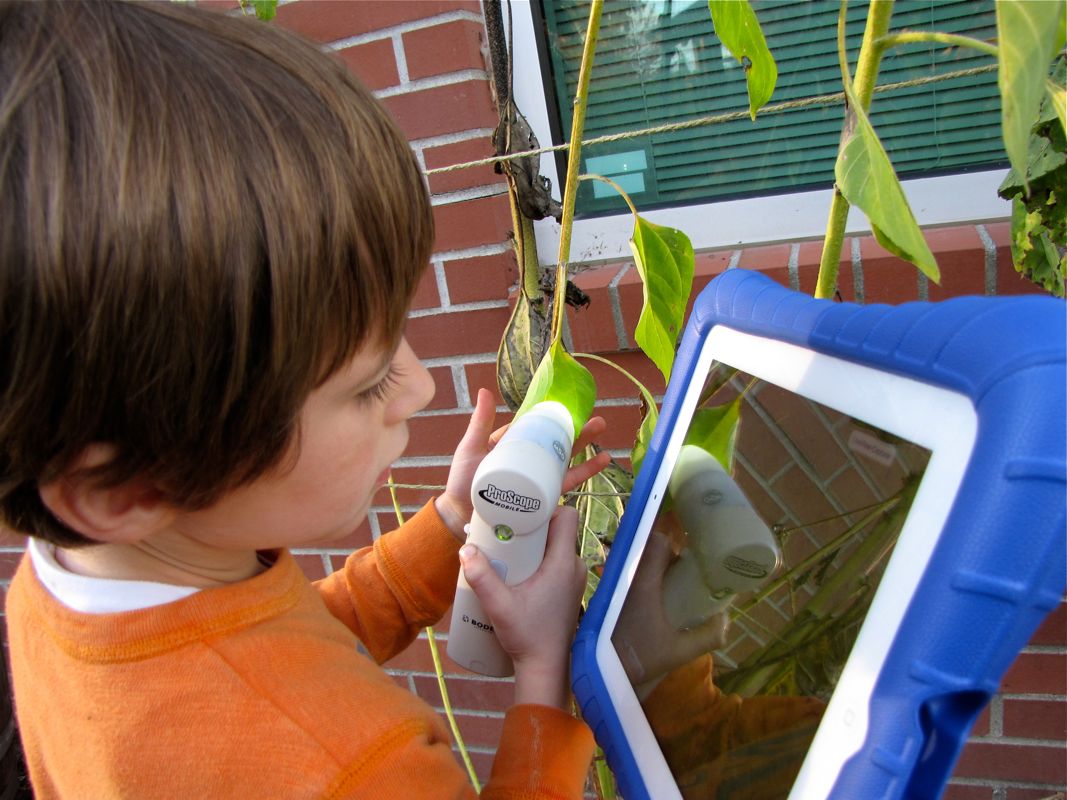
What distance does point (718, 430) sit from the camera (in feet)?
1.80

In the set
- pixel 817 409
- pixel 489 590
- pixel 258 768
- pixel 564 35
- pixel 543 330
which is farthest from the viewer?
pixel 564 35

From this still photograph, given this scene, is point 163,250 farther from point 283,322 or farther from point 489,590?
point 489,590

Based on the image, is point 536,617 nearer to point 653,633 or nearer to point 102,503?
point 653,633

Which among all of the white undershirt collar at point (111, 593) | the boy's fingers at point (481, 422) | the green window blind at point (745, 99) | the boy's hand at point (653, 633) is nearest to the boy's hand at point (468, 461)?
the boy's fingers at point (481, 422)

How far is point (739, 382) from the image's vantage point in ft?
1.72

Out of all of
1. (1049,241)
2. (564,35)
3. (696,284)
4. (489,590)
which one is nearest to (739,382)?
(489,590)

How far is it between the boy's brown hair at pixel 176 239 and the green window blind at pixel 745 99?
0.74 meters

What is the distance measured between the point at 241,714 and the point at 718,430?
379 millimetres

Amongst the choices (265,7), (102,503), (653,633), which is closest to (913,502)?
(653,633)

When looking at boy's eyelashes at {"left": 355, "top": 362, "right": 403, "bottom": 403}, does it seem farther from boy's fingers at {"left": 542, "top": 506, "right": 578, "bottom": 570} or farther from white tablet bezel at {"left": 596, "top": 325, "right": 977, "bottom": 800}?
white tablet bezel at {"left": 596, "top": 325, "right": 977, "bottom": 800}

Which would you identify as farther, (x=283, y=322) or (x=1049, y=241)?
(x=1049, y=241)

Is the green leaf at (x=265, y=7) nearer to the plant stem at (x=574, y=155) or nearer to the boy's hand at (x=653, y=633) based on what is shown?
the plant stem at (x=574, y=155)

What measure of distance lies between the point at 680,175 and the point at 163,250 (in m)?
0.93

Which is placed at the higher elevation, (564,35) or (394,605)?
(564,35)
